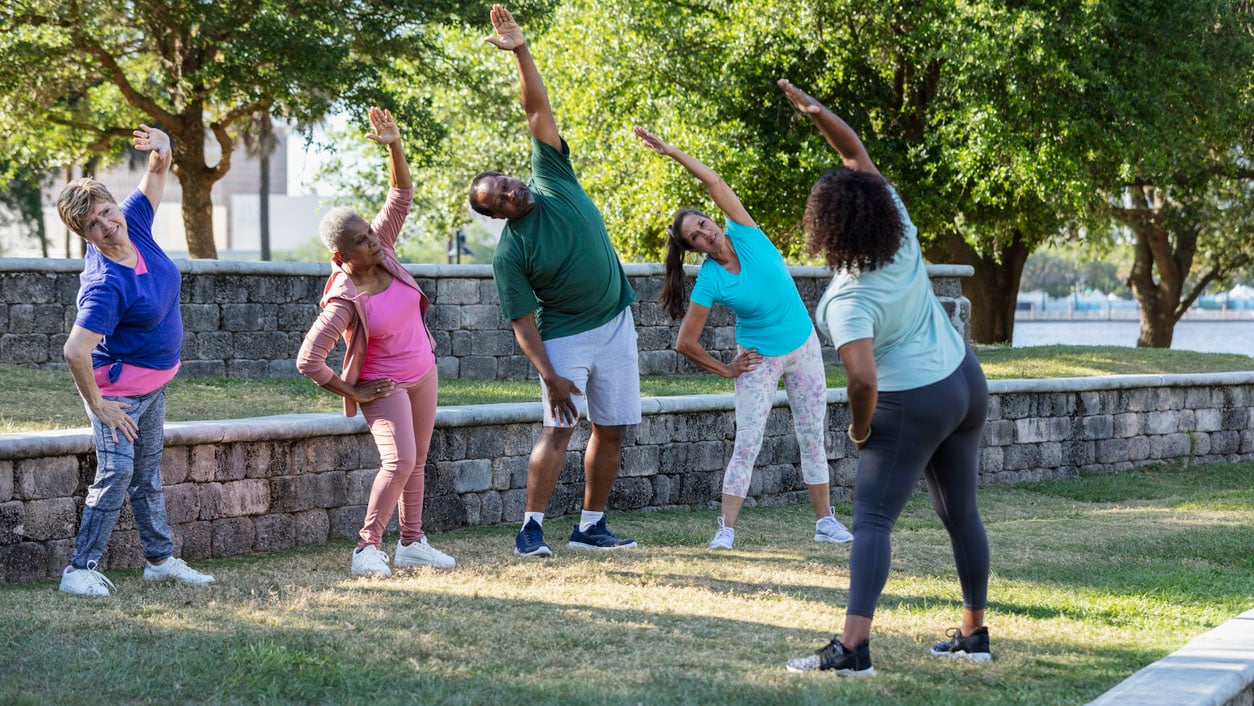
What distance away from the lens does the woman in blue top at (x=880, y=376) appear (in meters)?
3.85

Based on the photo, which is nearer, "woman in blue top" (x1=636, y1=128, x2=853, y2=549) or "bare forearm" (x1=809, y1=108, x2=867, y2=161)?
"bare forearm" (x1=809, y1=108, x2=867, y2=161)

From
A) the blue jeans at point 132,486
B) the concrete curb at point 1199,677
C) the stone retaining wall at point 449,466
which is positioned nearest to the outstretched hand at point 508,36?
the blue jeans at point 132,486

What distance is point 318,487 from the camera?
6.61m

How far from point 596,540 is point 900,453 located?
8.80 feet

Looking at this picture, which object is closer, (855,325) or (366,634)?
(855,325)

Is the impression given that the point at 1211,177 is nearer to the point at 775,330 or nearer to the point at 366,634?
the point at 775,330

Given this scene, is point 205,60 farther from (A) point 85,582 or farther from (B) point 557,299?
(A) point 85,582

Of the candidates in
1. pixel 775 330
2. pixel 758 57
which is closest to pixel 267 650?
pixel 775 330

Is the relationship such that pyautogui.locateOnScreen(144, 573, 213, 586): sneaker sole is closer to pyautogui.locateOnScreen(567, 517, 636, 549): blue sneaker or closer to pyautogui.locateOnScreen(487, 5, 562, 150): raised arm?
pyautogui.locateOnScreen(567, 517, 636, 549): blue sneaker

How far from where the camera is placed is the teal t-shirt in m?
5.78

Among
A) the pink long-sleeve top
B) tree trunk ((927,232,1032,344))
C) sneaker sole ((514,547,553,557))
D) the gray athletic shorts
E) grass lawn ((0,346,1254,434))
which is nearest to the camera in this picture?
the pink long-sleeve top

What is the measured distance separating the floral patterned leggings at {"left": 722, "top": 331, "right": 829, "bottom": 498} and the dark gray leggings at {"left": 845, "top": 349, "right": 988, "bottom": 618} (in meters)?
2.32

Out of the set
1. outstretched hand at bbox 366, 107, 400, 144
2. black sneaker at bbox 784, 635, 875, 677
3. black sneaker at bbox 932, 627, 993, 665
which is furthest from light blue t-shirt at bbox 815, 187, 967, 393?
outstretched hand at bbox 366, 107, 400, 144

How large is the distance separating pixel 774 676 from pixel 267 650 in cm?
159
